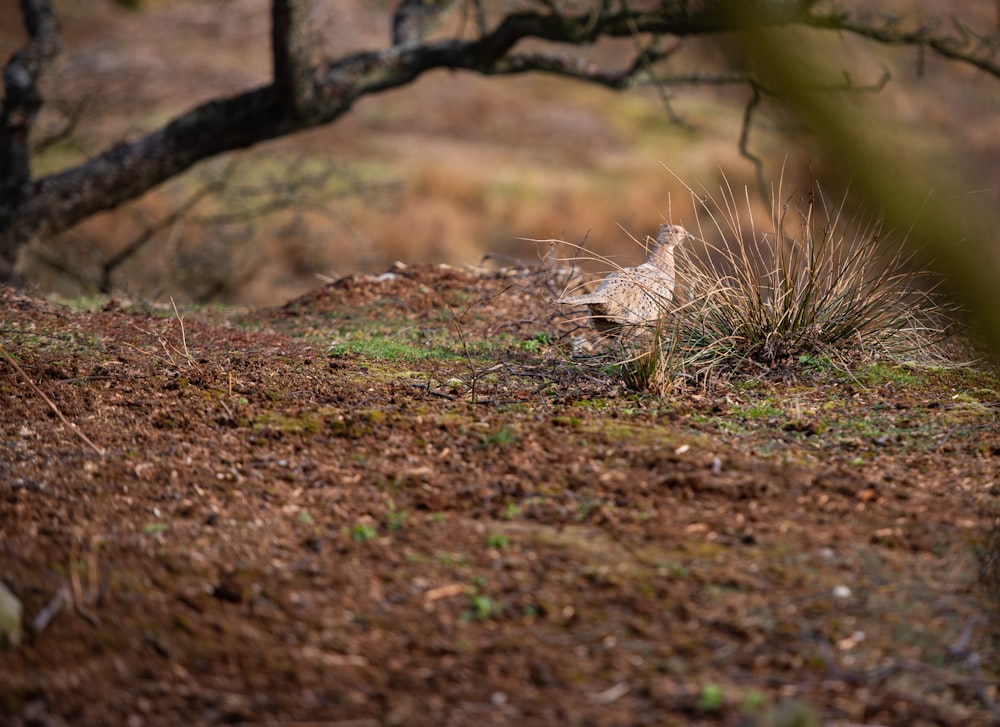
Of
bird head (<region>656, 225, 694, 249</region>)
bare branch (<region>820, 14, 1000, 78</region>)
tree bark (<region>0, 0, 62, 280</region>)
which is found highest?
bare branch (<region>820, 14, 1000, 78</region>)

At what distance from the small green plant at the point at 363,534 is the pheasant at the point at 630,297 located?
1817 mm

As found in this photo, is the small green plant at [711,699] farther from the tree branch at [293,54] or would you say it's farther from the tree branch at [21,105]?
the tree branch at [21,105]

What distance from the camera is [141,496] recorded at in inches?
115

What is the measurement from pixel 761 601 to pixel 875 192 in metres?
1.40

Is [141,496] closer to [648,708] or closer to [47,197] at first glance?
[648,708]

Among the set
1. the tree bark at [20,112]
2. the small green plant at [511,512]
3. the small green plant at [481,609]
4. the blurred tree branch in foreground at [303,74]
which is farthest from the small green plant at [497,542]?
the tree bark at [20,112]

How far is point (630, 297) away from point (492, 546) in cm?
210

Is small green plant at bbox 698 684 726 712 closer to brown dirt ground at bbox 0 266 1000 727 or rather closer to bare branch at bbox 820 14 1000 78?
brown dirt ground at bbox 0 266 1000 727

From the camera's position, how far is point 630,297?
451 cm

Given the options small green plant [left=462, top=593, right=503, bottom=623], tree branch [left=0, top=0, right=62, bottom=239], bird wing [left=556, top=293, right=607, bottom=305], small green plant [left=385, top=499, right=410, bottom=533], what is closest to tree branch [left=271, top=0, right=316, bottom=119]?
tree branch [left=0, top=0, right=62, bottom=239]

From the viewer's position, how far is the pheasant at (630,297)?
4.39 m

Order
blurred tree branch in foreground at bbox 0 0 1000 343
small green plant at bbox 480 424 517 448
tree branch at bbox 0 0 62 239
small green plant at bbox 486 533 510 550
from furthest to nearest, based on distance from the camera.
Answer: tree branch at bbox 0 0 62 239
blurred tree branch in foreground at bbox 0 0 1000 343
small green plant at bbox 480 424 517 448
small green plant at bbox 486 533 510 550

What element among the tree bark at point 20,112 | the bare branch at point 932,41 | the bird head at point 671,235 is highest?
the bare branch at point 932,41

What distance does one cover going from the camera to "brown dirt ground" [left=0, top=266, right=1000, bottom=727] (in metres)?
2.09
